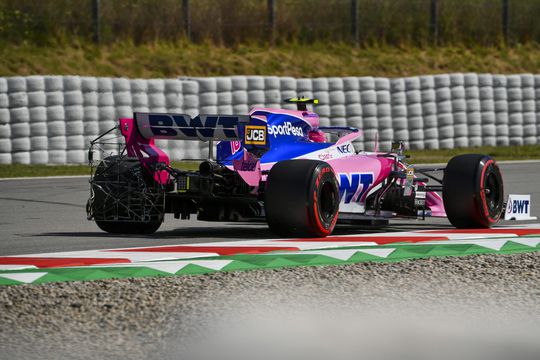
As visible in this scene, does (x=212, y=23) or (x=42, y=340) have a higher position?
(x=212, y=23)

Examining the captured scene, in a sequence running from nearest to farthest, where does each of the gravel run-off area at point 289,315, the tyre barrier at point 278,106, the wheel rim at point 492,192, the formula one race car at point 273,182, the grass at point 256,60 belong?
1. the gravel run-off area at point 289,315
2. the formula one race car at point 273,182
3. the wheel rim at point 492,192
4. the tyre barrier at point 278,106
5. the grass at point 256,60

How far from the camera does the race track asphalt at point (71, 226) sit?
10367 millimetres

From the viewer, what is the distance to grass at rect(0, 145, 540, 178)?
20078mm

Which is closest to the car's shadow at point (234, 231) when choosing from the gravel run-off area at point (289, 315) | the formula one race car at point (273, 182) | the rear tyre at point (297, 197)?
the formula one race car at point (273, 182)

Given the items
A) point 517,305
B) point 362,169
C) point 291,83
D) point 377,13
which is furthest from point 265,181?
point 377,13

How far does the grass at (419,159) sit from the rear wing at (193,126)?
9376 millimetres

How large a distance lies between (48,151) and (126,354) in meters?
15.2

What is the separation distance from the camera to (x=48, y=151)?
20703mm

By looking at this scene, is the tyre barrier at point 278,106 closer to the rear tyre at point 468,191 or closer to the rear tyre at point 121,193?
the rear tyre at point 121,193

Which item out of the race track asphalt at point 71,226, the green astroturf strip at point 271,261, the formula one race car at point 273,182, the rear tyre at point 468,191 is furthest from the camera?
the rear tyre at point 468,191

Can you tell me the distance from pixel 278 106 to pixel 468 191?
1196 cm

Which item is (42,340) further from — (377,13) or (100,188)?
(377,13)

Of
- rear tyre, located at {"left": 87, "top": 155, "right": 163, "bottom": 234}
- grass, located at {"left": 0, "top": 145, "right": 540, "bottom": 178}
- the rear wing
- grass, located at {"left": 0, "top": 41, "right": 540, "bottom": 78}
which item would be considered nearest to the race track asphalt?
rear tyre, located at {"left": 87, "top": 155, "right": 163, "bottom": 234}

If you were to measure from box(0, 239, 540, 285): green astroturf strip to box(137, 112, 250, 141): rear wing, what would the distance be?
65.3 inches
